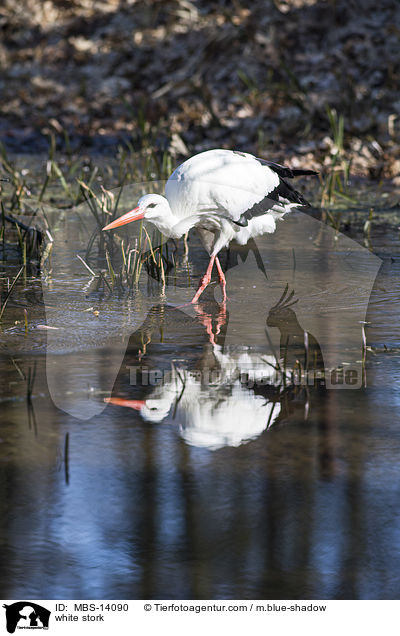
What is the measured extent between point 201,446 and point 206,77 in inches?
491

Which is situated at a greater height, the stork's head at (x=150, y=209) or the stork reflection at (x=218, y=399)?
the stork's head at (x=150, y=209)

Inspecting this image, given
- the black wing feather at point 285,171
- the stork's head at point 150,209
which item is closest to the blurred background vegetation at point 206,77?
the black wing feather at point 285,171

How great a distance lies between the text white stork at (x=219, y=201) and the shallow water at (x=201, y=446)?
21.0 inches

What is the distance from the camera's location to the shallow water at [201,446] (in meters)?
3.12

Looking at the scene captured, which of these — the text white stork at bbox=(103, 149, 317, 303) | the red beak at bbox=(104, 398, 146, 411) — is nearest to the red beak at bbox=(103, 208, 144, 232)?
the text white stork at bbox=(103, 149, 317, 303)

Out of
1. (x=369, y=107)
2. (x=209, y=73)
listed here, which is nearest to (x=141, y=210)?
(x=369, y=107)

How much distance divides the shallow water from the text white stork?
0.53 metres

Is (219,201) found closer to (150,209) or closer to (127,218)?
(150,209)

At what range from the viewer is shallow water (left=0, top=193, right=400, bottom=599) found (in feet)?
10.2

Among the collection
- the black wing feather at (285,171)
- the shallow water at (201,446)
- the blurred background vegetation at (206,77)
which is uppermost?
the blurred background vegetation at (206,77)

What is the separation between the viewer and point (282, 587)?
9.81 ft
